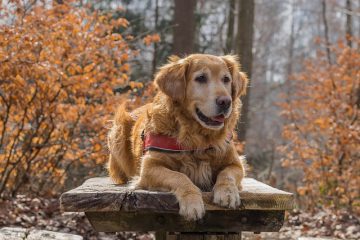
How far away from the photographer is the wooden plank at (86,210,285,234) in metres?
3.13

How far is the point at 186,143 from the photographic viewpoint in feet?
12.0

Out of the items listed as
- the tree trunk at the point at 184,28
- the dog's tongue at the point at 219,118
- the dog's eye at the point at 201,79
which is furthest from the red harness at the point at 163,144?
the tree trunk at the point at 184,28

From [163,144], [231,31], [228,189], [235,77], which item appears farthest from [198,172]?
[231,31]

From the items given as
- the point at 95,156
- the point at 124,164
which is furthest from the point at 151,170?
the point at 95,156

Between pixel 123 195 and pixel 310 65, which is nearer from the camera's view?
pixel 123 195

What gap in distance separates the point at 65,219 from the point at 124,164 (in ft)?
7.87

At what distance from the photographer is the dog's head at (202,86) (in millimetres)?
3609

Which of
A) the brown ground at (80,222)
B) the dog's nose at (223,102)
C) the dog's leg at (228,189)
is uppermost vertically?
the dog's nose at (223,102)

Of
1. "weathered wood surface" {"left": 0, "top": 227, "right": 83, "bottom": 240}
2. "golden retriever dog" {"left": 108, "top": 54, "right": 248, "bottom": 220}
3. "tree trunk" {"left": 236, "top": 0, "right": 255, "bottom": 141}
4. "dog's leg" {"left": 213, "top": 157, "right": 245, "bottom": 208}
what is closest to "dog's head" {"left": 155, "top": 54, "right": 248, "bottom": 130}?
"golden retriever dog" {"left": 108, "top": 54, "right": 248, "bottom": 220}

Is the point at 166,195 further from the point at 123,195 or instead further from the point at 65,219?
the point at 65,219

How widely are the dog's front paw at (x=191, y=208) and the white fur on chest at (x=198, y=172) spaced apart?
639 millimetres

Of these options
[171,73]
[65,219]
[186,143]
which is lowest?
[65,219]

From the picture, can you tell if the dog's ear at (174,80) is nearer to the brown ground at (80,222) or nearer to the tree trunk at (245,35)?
the brown ground at (80,222)

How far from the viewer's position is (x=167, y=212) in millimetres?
2982
